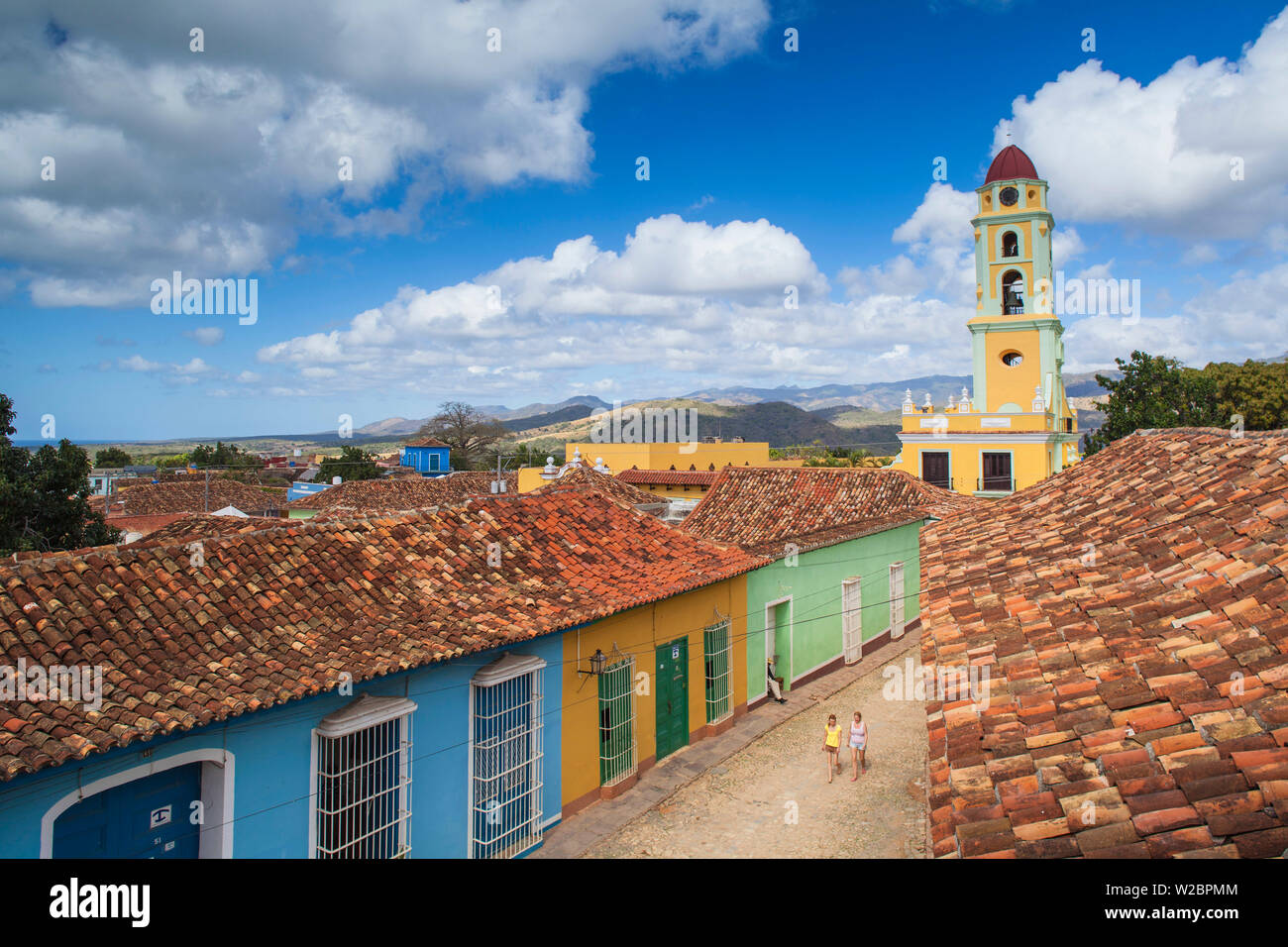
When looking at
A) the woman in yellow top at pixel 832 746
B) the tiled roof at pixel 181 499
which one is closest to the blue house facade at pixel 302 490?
the tiled roof at pixel 181 499

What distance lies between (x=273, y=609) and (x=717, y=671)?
271 inches

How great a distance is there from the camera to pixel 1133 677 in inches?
137

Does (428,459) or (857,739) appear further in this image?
(428,459)

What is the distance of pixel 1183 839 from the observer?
2480 millimetres

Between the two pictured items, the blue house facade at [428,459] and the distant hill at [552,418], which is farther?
the distant hill at [552,418]

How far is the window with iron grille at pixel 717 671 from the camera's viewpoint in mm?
11281

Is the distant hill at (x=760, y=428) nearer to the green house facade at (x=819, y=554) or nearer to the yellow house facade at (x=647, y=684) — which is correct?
the green house facade at (x=819, y=554)

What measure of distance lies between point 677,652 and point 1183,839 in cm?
819

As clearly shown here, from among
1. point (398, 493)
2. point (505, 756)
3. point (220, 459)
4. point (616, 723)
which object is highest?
point (220, 459)

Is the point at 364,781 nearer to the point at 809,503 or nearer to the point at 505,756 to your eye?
the point at 505,756

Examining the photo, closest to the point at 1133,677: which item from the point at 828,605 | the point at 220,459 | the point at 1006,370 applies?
the point at 828,605

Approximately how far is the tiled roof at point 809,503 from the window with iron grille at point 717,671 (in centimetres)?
353

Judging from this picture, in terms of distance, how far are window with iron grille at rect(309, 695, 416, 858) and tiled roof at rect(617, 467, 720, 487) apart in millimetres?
25871
